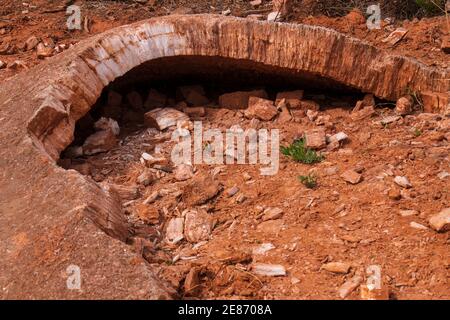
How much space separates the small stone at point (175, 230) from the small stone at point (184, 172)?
349 millimetres

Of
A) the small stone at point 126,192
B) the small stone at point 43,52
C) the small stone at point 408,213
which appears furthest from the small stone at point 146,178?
the small stone at point 43,52

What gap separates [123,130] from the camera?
13.2ft

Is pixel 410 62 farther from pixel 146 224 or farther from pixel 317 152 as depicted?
pixel 146 224

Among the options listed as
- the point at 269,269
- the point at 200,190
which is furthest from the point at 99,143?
the point at 269,269

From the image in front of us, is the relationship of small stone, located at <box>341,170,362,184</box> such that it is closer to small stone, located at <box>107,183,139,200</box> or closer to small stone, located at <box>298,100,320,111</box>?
small stone, located at <box>298,100,320,111</box>

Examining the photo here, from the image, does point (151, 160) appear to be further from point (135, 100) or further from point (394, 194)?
point (394, 194)

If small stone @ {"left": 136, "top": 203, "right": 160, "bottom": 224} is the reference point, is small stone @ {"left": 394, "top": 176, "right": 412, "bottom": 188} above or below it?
above

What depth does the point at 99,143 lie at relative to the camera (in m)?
3.79

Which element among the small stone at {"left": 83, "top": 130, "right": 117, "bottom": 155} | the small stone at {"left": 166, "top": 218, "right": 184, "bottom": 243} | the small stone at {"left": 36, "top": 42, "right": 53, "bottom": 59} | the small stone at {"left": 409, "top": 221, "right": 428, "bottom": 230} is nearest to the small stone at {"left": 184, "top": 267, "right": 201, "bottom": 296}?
the small stone at {"left": 166, "top": 218, "right": 184, "bottom": 243}

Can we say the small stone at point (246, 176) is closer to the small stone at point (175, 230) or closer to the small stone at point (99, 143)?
the small stone at point (175, 230)

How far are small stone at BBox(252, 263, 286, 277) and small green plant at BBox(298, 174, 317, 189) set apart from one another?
58 cm

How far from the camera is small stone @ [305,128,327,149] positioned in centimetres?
356
